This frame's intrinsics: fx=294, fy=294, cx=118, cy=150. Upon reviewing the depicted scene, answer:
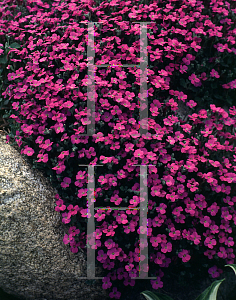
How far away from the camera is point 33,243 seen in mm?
2814

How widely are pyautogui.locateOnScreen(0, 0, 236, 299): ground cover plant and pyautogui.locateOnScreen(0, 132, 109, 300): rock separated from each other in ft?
0.47

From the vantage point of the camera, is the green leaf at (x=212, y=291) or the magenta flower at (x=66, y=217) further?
the magenta flower at (x=66, y=217)

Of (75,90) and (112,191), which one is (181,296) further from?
(75,90)

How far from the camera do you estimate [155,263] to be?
2.98 meters

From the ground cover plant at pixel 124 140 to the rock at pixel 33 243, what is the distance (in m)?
0.14

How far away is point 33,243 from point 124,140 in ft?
4.32

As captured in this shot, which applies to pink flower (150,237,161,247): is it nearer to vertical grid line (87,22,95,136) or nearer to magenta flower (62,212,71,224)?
magenta flower (62,212,71,224)

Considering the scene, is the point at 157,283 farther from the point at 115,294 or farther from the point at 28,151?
the point at 28,151

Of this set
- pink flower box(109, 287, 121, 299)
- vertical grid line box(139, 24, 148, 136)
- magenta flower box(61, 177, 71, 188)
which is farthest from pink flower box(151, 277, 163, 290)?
vertical grid line box(139, 24, 148, 136)

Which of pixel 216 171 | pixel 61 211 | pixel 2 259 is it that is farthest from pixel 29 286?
pixel 216 171

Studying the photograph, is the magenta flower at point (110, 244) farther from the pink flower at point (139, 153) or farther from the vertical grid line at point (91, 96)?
the vertical grid line at point (91, 96)

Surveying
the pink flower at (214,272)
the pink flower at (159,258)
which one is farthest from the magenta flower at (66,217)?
the pink flower at (214,272)

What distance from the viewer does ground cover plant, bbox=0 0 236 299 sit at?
2809 mm

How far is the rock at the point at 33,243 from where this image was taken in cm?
277
